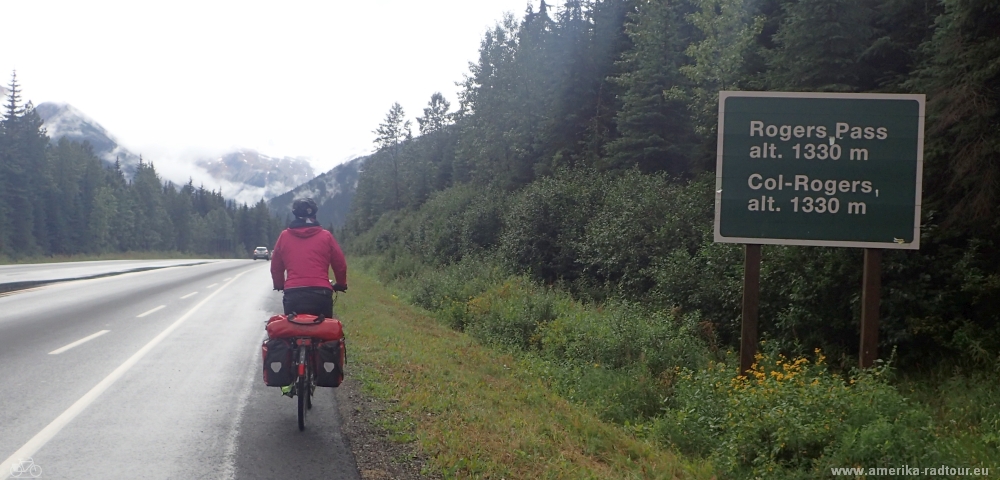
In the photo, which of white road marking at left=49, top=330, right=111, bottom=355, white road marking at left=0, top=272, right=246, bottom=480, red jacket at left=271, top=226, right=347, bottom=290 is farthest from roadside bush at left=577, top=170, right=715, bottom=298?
white road marking at left=49, top=330, right=111, bottom=355

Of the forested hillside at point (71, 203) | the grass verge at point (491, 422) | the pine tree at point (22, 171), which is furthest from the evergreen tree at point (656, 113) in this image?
the pine tree at point (22, 171)

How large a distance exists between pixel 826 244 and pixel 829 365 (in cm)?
400

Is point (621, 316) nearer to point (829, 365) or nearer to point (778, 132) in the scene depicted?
point (829, 365)

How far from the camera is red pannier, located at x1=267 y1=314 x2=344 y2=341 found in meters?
7.14

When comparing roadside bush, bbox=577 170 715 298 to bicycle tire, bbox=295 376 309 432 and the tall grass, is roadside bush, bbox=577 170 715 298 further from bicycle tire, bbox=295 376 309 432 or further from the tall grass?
bicycle tire, bbox=295 376 309 432

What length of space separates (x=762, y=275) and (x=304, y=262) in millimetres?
8374

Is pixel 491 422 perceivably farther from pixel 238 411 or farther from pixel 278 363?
pixel 238 411

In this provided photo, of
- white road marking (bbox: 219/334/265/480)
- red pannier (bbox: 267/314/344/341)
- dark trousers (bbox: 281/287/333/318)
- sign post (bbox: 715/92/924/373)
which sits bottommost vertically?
white road marking (bbox: 219/334/265/480)

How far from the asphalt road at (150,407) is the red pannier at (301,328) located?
3.17 ft

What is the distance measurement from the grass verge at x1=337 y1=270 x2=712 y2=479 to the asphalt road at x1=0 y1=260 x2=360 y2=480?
84cm

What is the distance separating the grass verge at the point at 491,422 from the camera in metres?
6.19

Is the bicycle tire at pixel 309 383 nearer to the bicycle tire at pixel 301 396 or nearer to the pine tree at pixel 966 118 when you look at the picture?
the bicycle tire at pixel 301 396

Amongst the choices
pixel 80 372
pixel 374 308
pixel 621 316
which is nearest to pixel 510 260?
pixel 374 308

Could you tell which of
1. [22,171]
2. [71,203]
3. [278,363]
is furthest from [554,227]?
[71,203]
